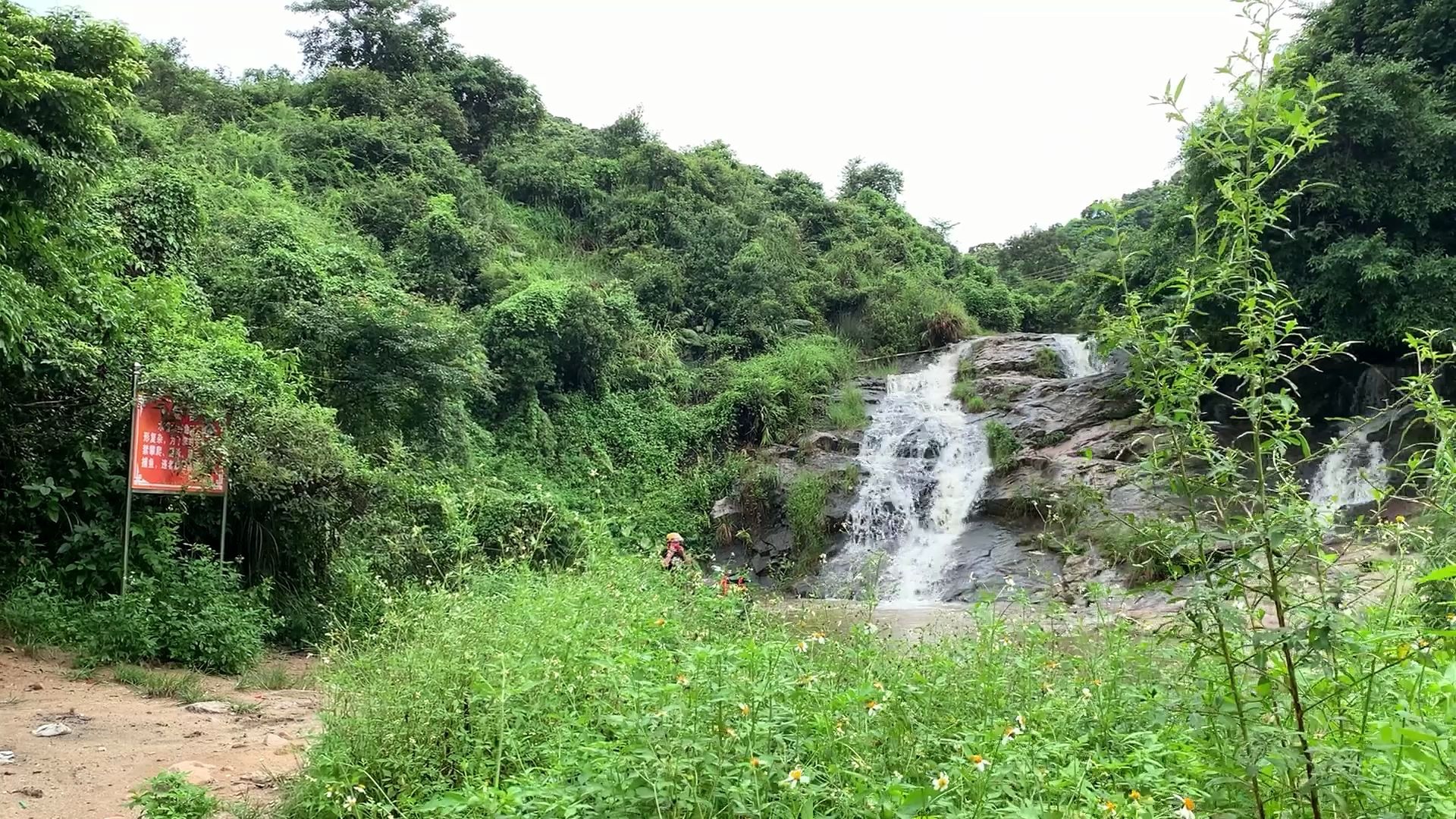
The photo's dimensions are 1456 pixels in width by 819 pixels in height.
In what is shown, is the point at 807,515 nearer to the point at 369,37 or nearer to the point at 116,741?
the point at 116,741

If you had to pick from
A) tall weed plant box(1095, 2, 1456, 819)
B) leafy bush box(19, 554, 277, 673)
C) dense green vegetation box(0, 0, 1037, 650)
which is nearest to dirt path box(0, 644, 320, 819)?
leafy bush box(19, 554, 277, 673)

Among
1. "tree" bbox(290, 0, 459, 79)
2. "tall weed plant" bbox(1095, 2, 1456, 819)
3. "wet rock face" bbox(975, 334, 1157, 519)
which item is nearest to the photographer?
"tall weed plant" bbox(1095, 2, 1456, 819)

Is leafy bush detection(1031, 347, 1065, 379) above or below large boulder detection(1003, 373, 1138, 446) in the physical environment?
above

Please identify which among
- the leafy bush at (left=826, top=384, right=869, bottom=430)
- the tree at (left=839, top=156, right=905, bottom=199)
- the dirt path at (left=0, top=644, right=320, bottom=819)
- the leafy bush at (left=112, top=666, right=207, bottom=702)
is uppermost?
the tree at (left=839, top=156, right=905, bottom=199)

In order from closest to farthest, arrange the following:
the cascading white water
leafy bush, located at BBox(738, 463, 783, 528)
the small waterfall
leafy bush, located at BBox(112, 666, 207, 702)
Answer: leafy bush, located at BBox(112, 666, 207, 702) < the cascading white water < leafy bush, located at BBox(738, 463, 783, 528) < the small waterfall

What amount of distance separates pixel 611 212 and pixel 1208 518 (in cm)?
2189

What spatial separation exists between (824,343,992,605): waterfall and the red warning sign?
8.12 meters

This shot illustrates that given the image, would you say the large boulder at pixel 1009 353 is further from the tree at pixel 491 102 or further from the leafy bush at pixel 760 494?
the tree at pixel 491 102

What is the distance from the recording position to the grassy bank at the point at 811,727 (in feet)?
6.56

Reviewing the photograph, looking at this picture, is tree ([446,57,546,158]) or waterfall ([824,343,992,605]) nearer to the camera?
waterfall ([824,343,992,605])

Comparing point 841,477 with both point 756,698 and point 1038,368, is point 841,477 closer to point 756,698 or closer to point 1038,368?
point 1038,368

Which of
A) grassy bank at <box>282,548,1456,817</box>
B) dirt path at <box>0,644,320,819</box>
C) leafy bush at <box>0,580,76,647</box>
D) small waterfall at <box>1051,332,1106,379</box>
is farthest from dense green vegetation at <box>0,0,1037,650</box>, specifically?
small waterfall at <box>1051,332,1106,379</box>

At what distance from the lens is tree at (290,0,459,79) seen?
77.8 feet

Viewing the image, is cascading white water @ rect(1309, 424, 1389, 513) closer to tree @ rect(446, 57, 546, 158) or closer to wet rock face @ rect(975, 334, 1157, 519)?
wet rock face @ rect(975, 334, 1157, 519)
